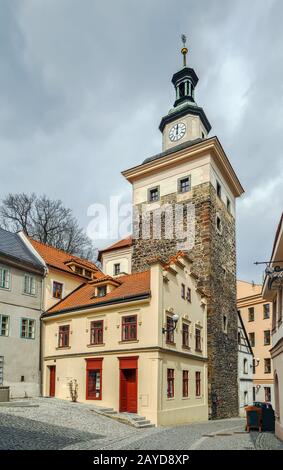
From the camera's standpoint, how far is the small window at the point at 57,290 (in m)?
27.7

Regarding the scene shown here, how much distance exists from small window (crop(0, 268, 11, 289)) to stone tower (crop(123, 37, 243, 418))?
407 inches

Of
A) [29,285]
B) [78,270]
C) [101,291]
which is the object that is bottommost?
[101,291]

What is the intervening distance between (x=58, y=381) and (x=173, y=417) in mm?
6921

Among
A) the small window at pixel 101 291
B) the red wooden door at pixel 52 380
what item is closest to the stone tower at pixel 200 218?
the small window at pixel 101 291

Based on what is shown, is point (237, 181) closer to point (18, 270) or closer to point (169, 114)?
point (169, 114)

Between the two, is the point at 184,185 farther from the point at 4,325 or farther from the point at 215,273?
the point at 4,325

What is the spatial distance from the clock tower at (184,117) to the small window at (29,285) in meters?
15.2

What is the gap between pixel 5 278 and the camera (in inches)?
961

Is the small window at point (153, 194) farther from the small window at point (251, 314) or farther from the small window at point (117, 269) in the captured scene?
the small window at point (251, 314)

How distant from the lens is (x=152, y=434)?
16438 millimetres

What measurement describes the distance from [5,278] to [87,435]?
12173mm

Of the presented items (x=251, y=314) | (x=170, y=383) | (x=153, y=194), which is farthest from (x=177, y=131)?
(x=251, y=314)

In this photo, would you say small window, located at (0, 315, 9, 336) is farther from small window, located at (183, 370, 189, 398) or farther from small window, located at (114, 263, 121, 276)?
small window, located at (114, 263, 121, 276)
